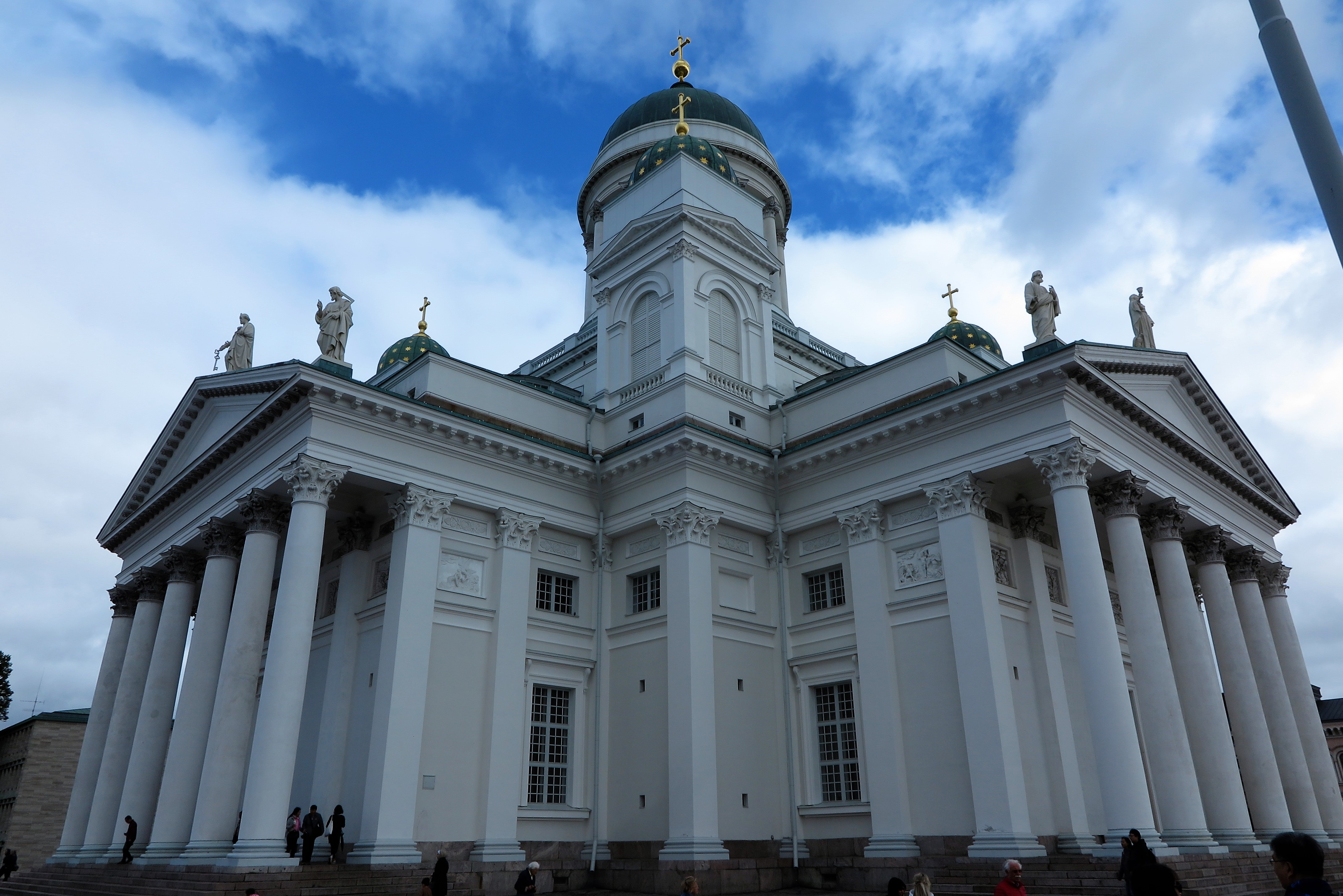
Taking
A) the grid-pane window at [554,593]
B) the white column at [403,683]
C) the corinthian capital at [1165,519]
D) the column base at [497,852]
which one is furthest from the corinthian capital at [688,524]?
the corinthian capital at [1165,519]

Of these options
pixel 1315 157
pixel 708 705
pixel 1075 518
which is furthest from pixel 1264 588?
pixel 1315 157

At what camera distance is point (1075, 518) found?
18.5 meters

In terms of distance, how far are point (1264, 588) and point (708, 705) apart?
1785 cm

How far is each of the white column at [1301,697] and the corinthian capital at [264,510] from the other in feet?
85.2

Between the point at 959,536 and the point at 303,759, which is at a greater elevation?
the point at 959,536

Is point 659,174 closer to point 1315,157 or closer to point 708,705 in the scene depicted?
point 708,705

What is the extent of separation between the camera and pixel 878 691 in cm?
2041

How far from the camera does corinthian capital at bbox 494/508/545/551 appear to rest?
22.0 meters

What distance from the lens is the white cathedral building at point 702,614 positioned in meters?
18.6

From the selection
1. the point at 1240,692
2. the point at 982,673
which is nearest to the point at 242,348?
the point at 982,673

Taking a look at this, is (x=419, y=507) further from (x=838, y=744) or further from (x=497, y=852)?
(x=838, y=744)

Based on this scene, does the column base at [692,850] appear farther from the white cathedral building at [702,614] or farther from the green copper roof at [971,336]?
the green copper roof at [971,336]

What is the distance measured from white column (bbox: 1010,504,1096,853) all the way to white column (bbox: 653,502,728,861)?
6929 mm

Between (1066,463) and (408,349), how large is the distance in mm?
21147
